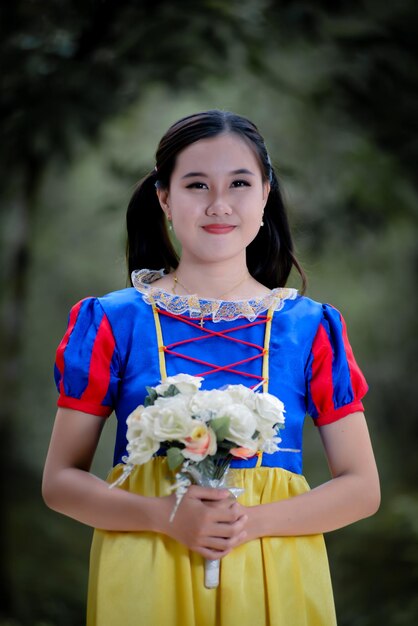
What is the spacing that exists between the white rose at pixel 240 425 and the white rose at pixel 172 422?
7 cm

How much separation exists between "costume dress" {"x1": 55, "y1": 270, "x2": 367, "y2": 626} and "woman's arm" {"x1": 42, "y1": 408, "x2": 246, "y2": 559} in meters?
0.05

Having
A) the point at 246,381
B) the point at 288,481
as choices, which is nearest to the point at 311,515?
the point at 288,481

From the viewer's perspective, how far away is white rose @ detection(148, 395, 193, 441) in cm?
165

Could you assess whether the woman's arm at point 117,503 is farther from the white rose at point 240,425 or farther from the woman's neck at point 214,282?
the woman's neck at point 214,282

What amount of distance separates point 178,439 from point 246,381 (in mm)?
303

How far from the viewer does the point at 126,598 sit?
1.82 m

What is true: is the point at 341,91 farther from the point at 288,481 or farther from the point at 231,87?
the point at 288,481

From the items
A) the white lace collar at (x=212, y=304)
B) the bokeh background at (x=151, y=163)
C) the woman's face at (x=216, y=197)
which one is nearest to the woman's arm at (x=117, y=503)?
the white lace collar at (x=212, y=304)

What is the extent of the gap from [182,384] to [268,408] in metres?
0.16

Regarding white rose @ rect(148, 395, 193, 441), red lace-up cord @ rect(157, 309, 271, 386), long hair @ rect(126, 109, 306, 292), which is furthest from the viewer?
long hair @ rect(126, 109, 306, 292)

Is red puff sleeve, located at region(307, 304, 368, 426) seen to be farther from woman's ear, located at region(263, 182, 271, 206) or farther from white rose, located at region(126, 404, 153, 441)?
white rose, located at region(126, 404, 153, 441)

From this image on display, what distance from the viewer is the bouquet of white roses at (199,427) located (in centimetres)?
165

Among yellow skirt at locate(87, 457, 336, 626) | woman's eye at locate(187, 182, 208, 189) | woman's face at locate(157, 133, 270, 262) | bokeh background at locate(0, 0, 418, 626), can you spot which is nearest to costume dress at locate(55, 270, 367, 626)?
yellow skirt at locate(87, 457, 336, 626)

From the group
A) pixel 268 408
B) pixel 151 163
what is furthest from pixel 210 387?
pixel 151 163
